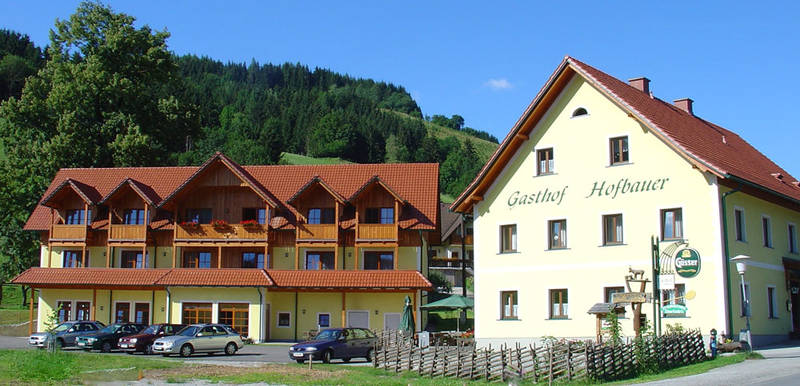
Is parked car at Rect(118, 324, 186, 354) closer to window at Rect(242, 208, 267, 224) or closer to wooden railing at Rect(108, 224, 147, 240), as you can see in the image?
wooden railing at Rect(108, 224, 147, 240)

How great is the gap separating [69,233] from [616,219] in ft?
104

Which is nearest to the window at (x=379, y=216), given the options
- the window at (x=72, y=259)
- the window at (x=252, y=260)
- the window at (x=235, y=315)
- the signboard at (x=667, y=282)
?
the window at (x=252, y=260)

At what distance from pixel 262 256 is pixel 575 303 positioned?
20128mm

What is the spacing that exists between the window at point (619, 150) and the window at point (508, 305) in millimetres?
7149

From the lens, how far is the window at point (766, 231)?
34.2 m

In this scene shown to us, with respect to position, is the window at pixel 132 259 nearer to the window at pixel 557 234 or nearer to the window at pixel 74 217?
the window at pixel 74 217

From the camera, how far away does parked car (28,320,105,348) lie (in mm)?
36938

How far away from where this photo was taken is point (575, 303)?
3422 centimetres

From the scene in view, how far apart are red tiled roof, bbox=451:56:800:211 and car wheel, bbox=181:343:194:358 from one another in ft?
41.9

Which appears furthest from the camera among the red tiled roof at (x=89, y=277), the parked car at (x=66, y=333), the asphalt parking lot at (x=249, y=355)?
the red tiled roof at (x=89, y=277)

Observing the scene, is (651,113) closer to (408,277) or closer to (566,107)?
(566,107)

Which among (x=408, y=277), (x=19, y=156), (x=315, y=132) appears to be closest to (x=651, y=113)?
(x=408, y=277)

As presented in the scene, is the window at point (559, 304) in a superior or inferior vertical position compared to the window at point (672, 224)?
inferior

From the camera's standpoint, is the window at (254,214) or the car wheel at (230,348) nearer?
the car wheel at (230,348)
